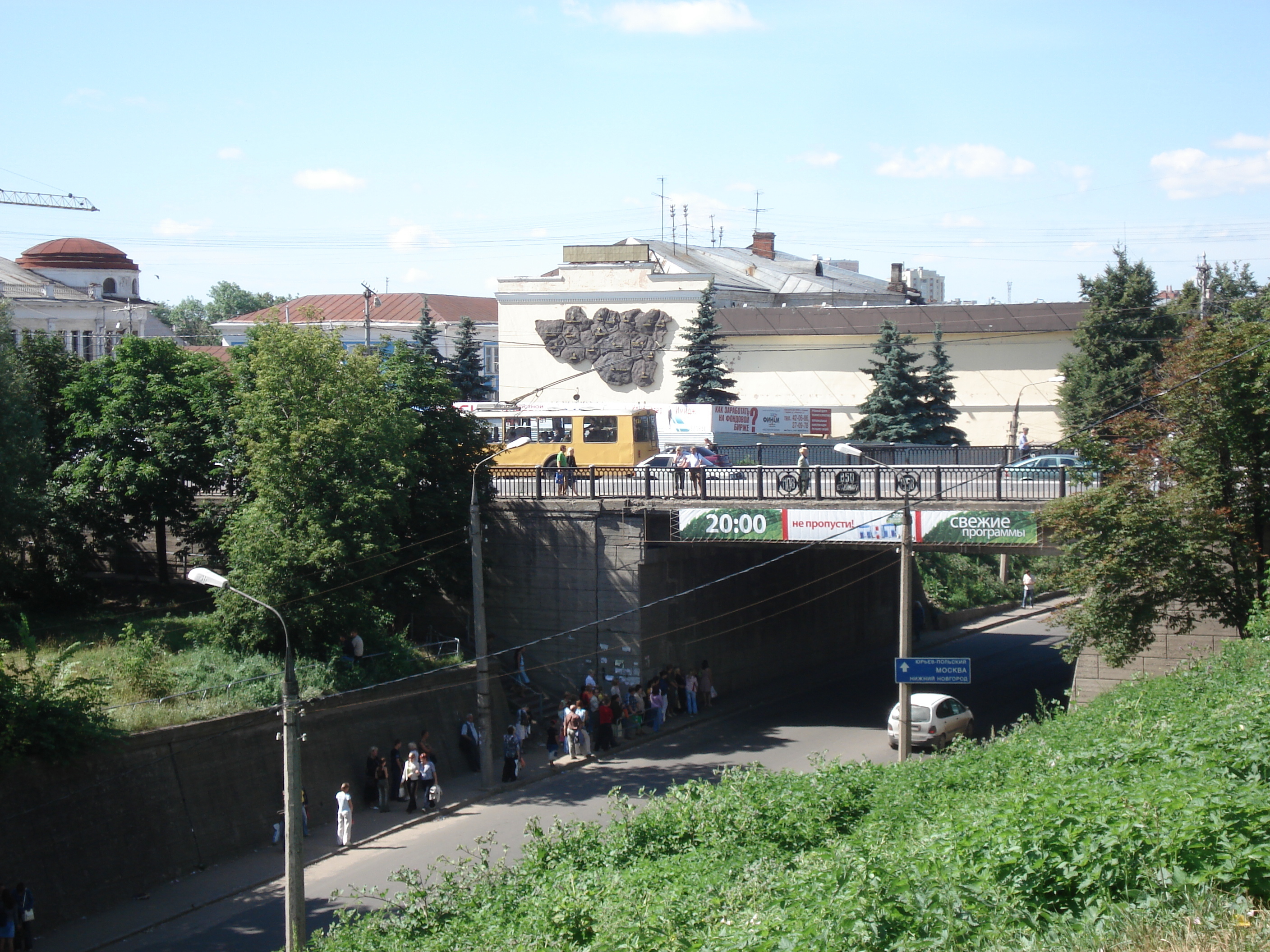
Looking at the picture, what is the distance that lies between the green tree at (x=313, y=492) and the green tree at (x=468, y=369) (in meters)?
25.4

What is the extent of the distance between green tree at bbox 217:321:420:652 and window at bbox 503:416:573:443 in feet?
32.8

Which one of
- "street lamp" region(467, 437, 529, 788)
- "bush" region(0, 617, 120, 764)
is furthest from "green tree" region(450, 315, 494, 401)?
"bush" region(0, 617, 120, 764)

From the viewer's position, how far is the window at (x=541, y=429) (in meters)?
34.0

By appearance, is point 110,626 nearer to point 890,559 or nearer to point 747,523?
point 747,523

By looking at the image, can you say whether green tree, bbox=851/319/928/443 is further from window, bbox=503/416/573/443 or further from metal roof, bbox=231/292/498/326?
metal roof, bbox=231/292/498/326

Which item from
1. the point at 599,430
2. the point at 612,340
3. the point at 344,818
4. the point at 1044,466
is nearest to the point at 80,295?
the point at 612,340

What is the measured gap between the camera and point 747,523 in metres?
25.9

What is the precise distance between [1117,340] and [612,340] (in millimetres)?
22409

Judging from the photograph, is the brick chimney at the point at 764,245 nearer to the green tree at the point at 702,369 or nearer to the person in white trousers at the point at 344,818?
the green tree at the point at 702,369

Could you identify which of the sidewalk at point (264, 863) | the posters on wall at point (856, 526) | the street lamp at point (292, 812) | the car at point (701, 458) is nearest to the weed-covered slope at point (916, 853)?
the street lamp at point (292, 812)

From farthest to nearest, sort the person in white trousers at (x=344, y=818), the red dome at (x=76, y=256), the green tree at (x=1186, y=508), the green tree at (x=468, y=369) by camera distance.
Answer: the red dome at (x=76, y=256) < the green tree at (x=468, y=369) < the person in white trousers at (x=344, y=818) < the green tree at (x=1186, y=508)

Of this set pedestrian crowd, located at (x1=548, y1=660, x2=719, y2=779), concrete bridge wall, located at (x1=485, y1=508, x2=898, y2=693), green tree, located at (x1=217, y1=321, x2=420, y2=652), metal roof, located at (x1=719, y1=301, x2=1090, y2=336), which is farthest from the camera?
metal roof, located at (x1=719, y1=301, x2=1090, y2=336)

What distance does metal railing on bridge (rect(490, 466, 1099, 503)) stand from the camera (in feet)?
76.3

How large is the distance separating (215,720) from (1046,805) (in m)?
16.1
